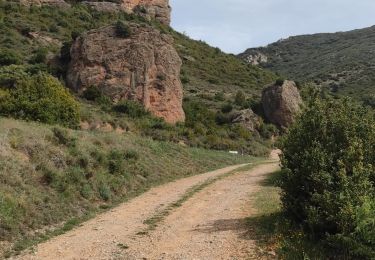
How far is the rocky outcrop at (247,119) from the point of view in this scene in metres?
50.1

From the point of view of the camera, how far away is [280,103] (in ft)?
175

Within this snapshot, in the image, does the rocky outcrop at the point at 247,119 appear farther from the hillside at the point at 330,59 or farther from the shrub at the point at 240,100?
the hillside at the point at 330,59

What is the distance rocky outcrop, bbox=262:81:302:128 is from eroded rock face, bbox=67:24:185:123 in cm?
1333

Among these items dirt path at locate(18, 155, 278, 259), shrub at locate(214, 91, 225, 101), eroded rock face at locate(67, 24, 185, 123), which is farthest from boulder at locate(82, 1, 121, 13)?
dirt path at locate(18, 155, 278, 259)

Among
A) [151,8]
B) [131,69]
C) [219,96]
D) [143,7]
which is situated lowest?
[219,96]

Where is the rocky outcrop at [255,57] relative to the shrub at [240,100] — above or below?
above

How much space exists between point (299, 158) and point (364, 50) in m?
90.1

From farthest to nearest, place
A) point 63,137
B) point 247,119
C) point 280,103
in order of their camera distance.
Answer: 1. point 280,103
2. point 247,119
3. point 63,137

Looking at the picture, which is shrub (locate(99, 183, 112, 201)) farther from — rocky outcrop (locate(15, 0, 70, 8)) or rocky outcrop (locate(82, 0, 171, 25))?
rocky outcrop (locate(82, 0, 171, 25))

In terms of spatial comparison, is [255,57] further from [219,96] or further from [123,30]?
[123,30]

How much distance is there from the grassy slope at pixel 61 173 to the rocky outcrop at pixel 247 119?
24.4 meters

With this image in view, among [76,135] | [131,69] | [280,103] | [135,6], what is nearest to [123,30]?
[131,69]

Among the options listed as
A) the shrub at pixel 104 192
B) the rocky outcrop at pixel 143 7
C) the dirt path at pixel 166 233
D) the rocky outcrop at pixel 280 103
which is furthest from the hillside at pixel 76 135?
the rocky outcrop at pixel 143 7

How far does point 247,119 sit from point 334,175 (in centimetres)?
4008
